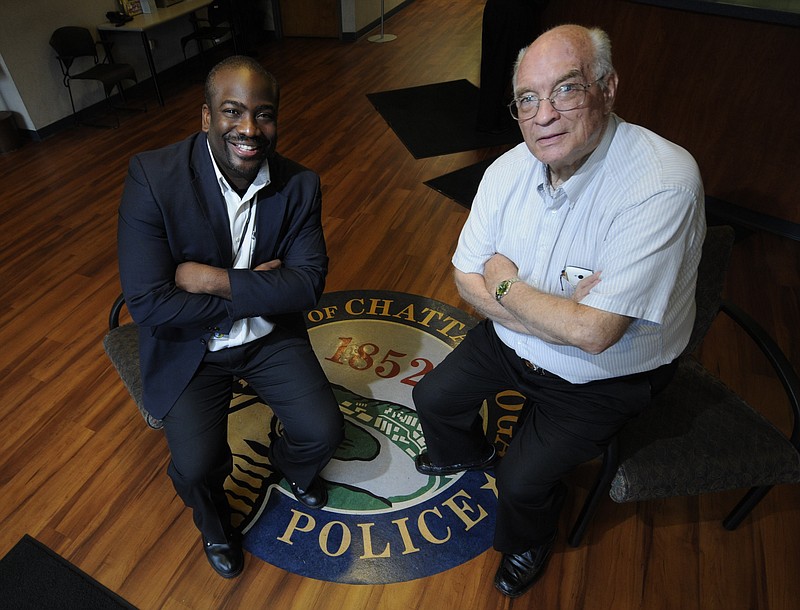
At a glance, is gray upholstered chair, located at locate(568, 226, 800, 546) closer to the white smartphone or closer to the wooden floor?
the wooden floor

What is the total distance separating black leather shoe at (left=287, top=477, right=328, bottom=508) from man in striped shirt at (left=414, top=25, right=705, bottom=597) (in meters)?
0.59

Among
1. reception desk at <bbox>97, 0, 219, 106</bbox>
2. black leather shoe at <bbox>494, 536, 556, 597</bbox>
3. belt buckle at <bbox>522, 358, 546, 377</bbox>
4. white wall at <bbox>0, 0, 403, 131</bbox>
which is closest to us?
belt buckle at <bbox>522, 358, 546, 377</bbox>

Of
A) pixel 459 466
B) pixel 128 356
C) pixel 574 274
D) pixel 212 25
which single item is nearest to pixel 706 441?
pixel 574 274

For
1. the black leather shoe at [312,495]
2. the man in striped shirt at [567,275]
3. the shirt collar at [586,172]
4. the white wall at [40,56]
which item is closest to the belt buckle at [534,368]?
the man in striped shirt at [567,275]

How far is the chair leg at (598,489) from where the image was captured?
159 centimetres

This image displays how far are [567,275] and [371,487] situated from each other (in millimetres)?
1187

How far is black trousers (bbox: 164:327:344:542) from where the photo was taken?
1.72m

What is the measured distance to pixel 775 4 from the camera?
3387 mm

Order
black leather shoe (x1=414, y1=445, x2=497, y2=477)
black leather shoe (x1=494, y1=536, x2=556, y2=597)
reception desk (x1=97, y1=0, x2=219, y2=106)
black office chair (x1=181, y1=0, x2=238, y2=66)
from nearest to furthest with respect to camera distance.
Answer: black leather shoe (x1=494, y1=536, x2=556, y2=597), black leather shoe (x1=414, y1=445, x2=497, y2=477), reception desk (x1=97, y1=0, x2=219, y2=106), black office chair (x1=181, y1=0, x2=238, y2=66)

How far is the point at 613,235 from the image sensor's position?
1401 millimetres

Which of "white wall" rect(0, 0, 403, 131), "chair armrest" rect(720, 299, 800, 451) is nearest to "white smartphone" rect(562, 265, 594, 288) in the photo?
"chair armrest" rect(720, 299, 800, 451)

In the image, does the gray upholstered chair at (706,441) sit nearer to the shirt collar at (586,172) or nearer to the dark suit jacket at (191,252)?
the shirt collar at (586,172)

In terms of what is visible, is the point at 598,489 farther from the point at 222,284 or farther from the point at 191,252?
the point at 191,252

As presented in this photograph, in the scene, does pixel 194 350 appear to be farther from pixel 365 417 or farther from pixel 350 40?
pixel 350 40
